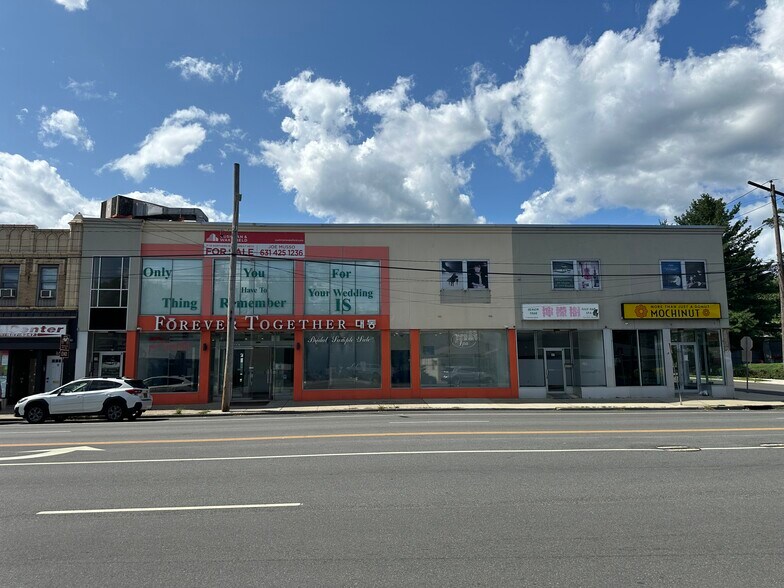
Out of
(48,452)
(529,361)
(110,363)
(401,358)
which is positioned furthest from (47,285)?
(529,361)

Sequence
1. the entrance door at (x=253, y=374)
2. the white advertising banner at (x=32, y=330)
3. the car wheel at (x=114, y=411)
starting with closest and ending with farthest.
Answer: the car wheel at (x=114, y=411) < the white advertising banner at (x=32, y=330) < the entrance door at (x=253, y=374)

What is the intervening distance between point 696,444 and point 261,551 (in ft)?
30.3

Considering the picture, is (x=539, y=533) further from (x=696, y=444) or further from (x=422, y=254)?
(x=422, y=254)

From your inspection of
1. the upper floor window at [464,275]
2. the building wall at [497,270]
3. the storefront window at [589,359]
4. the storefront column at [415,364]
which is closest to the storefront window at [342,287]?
the building wall at [497,270]

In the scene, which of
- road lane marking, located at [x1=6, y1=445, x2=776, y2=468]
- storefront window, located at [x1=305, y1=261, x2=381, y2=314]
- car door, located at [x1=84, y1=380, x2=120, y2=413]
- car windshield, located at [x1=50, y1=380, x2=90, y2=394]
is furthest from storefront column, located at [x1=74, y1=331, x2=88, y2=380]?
road lane marking, located at [x1=6, y1=445, x2=776, y2=468]

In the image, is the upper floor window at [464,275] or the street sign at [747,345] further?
the upper floor window at [464,275]

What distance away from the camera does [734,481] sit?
737cm

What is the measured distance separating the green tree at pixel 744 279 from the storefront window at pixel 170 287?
148 ft

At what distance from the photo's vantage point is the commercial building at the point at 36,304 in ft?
74.3

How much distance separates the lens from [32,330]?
22.6 meters

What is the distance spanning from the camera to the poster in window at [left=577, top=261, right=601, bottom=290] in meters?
25.1

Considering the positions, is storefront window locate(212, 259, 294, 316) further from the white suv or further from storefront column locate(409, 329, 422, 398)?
the white suv

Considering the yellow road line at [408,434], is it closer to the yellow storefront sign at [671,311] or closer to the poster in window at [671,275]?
the yellow storefront sign at [671,311]

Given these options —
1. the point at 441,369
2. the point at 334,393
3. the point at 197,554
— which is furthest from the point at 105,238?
the point at 197,554
